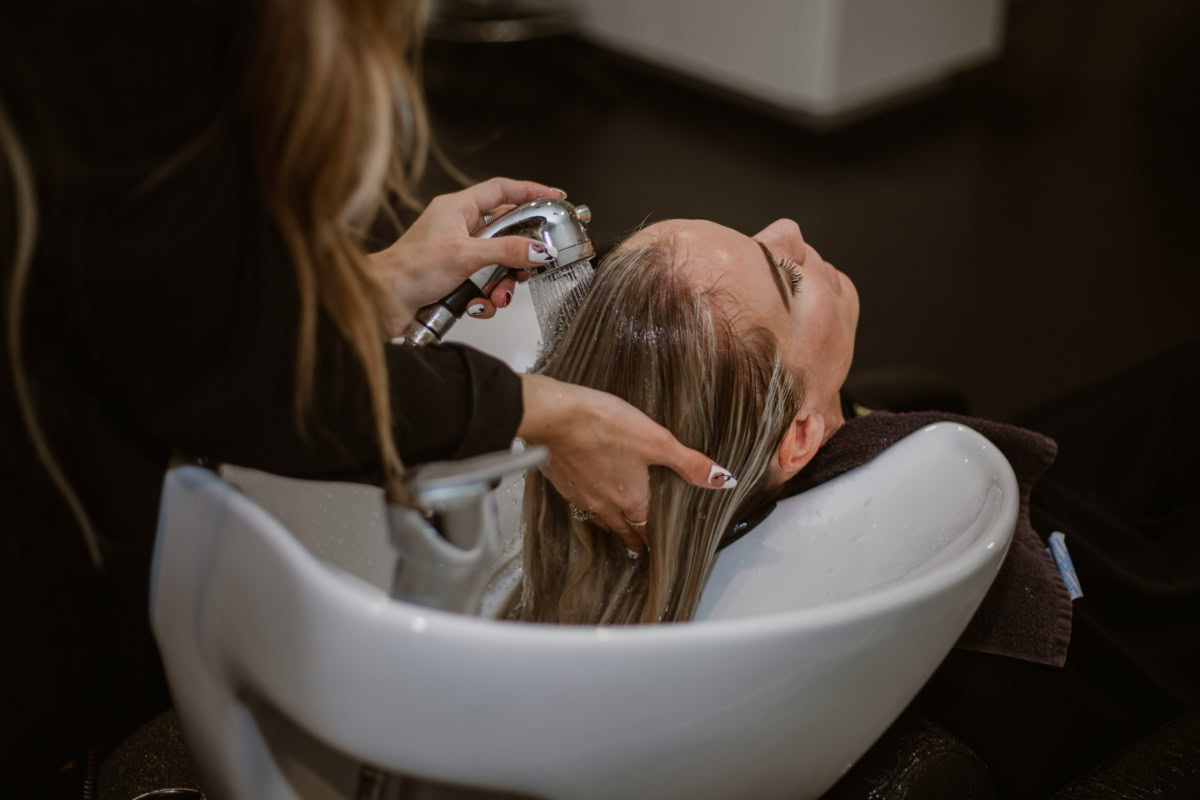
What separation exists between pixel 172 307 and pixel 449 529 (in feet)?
0.69

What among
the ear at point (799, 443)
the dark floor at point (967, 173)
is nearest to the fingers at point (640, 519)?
the ear at point (799, 443)

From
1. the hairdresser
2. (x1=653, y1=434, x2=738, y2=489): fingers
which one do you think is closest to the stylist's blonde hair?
the hairdresser

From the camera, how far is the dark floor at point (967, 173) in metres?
2.61

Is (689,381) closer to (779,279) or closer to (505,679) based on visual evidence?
(779,279)

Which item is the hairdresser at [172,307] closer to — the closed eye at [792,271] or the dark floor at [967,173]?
the closed eye at [792,271]

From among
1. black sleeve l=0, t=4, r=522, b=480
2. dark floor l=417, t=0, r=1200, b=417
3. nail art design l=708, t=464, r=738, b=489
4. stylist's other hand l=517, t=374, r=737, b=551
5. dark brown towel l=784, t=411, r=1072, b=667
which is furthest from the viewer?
dark floor l=417, t=0, r=1200, b=417

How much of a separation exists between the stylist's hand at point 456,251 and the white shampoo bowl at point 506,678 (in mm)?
330

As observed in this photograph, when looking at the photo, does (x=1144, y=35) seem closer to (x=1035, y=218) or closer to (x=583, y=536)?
(x=1035, y=218)

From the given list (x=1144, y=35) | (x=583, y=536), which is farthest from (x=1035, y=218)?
(x=583, y=536)

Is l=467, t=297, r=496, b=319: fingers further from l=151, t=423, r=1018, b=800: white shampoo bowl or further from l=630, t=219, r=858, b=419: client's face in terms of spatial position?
l=151, t=423, r=1018, b=800: white shampoo bowl

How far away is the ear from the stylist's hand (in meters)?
0.28

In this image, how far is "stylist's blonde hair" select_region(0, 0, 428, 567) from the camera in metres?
0.64

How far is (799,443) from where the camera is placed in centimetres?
110

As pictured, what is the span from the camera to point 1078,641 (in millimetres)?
1157
